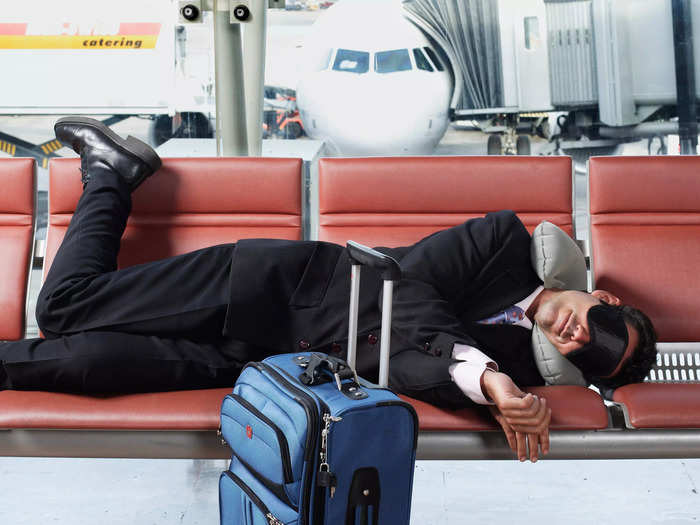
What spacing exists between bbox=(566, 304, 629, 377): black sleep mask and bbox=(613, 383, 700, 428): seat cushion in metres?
0.10

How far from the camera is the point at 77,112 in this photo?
480cm

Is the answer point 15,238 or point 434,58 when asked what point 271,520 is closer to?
point 15,238

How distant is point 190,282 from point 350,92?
298 cm

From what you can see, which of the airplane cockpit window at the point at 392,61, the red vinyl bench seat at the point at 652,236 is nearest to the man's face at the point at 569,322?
the red vinyl bench seat at the point at 652,236

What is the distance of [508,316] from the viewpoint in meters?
2.27

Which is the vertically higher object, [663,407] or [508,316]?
[508,316]

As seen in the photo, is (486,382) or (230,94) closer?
(486,382)

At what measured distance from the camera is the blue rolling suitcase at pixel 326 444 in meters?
1.54

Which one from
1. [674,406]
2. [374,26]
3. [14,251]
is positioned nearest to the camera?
[674,406]

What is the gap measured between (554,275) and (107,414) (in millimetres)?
1350

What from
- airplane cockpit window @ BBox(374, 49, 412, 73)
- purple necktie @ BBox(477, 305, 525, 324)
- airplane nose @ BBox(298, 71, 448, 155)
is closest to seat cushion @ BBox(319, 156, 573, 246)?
purple necktie @ BBox(477, 305, 525, 324)

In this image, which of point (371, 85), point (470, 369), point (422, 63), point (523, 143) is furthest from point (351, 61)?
point (470, 369)

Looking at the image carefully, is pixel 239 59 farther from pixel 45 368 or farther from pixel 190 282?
pixel 45 368

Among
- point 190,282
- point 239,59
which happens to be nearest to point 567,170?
point 190,282
